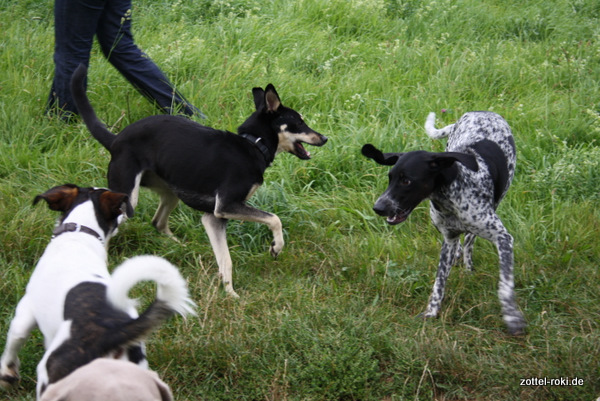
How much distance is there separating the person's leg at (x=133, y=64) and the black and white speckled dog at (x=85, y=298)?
2594 mm

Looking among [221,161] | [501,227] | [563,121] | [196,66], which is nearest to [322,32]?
[196,66]

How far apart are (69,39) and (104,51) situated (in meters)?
0.43

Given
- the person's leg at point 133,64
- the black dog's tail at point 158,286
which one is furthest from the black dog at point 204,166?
the black dog's tail at point 158,286

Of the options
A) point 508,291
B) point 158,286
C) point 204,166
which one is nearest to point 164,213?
point 204,166

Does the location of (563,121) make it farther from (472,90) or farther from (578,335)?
(578,335)

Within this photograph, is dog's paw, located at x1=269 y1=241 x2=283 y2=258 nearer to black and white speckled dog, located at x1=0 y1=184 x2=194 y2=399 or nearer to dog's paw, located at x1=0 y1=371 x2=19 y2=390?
black and white speckled dog, located at x1=0 y1=184 x2=194 y2=399

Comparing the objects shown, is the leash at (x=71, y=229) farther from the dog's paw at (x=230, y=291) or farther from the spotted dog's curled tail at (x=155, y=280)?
the dog's paw at (x=230, y=291)

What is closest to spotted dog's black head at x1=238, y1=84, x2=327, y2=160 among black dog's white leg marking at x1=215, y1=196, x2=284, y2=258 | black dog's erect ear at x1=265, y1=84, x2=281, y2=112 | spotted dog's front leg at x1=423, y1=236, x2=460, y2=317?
black dog's erect ear at x1=265, y1=84, x2=281, y2=112

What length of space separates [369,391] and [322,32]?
4999 millimetres

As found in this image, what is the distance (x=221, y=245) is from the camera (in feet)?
15.1

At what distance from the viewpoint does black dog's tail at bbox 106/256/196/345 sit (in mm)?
2756

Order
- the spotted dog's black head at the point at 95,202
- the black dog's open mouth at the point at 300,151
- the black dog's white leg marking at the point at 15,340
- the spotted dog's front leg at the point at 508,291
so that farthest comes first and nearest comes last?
1. the black dog's open mouth at the point at 300,151
2. the spotted dog's front leg at the point at 508,291
3. the spotted dog's black head at the point at 95,202
4. the black dog's white leg marking at the point at 15,340

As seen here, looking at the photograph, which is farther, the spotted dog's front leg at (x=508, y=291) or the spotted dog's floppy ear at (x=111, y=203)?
the spotted dog's front leg at (x=508, y=291)

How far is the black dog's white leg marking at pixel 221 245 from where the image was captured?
14.7 ft
